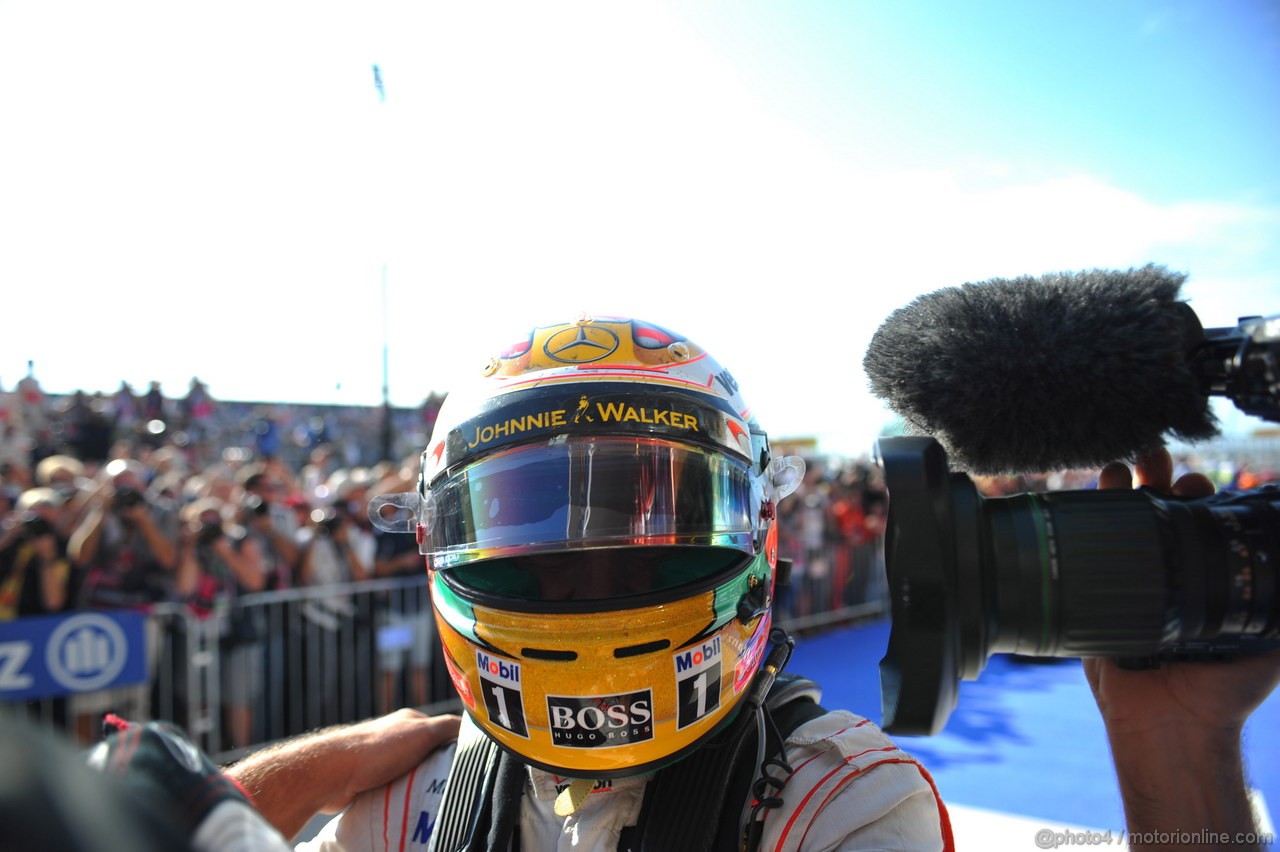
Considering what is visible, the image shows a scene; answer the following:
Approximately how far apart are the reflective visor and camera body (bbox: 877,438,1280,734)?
0.53m

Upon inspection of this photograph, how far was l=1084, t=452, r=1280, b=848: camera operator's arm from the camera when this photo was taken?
1.08 metres

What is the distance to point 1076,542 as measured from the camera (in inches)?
40.4

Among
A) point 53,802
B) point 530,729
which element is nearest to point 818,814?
point 530,729

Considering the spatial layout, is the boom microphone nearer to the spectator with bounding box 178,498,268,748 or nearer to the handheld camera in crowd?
the handheld camera in crowd

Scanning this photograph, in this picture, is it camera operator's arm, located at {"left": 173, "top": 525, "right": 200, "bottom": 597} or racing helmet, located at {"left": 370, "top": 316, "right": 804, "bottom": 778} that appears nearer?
racing helmet, located at {"left": 370, "top": 316, "right": 804, "bottom": 778}

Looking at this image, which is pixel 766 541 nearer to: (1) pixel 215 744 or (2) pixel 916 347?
(2) pixel 916 347

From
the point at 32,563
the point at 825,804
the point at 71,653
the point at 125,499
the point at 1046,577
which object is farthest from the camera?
the point at 125,499

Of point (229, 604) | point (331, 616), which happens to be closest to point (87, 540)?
point (229, 604)

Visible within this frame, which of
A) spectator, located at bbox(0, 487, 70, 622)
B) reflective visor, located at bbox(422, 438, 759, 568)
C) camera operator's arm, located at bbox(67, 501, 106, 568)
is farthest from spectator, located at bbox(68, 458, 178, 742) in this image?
reflective visor, located at bbox(422, 438, 759, 568)

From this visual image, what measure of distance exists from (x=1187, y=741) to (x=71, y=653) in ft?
17.1

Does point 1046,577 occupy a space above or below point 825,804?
above

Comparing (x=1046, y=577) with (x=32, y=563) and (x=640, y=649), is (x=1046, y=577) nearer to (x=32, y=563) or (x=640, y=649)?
(x=640, y=649)

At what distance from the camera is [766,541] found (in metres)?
1.69

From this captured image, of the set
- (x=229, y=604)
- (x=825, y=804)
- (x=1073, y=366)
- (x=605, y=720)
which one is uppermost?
(x=1073, y=366)
